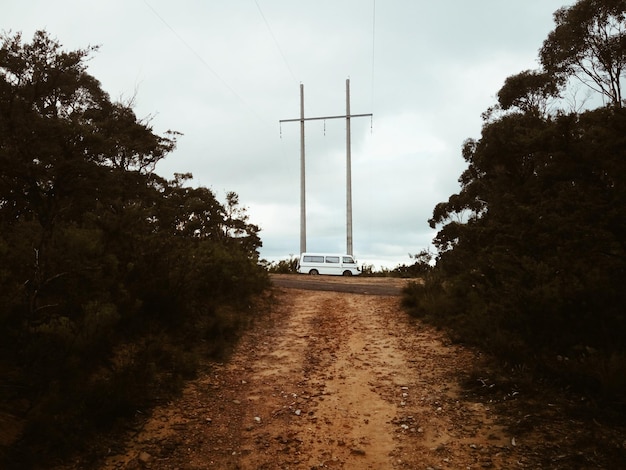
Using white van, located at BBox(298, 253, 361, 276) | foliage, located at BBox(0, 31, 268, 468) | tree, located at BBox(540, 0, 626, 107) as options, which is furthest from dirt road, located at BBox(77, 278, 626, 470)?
white van, located at BBox(298, 253, 361, 276)

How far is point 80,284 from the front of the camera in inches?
241

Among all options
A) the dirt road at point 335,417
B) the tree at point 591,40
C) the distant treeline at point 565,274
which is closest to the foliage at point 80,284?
the dirt road at point 335,417

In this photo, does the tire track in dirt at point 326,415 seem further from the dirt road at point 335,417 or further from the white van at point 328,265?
the white van at point 328,265

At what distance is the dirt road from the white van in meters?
23.7

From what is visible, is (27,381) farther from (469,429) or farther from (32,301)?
(469,429)

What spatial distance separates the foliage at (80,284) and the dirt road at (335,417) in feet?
1.99

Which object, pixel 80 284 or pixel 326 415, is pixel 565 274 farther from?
pixel 80 284

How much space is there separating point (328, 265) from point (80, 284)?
89.8 ft

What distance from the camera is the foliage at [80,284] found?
4707 mm

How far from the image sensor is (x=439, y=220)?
79.5 ft

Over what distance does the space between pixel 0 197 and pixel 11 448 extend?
11771 mm

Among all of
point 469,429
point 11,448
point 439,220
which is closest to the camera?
point 11,448

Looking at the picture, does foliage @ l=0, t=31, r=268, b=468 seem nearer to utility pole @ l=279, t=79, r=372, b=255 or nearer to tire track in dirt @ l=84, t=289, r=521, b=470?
tire track in dirt @ l=84, t=289, r=521, b=470

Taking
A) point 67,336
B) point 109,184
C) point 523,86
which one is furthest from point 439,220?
point 67,336
